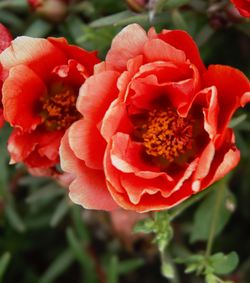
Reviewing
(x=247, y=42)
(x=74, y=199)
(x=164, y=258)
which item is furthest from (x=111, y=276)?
(x=247, y=42)

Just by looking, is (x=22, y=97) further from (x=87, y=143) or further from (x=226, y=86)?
(x=226, y=86)

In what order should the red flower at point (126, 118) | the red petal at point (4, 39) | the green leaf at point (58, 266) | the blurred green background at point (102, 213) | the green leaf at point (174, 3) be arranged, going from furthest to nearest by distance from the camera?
1. the green leaf at point (58, 266)
2. the blurred green background at point (102, 213)
3. the green leaf at point (174, 3)
4. the red petal at point (4, 39)
5. the red flower at point (126, 118)

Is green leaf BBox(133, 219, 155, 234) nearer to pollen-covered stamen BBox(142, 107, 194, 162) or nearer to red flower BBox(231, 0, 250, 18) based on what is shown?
pollen-covered stamen BBox(142, 107, 194, 162)

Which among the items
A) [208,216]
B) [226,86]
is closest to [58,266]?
[208,216]

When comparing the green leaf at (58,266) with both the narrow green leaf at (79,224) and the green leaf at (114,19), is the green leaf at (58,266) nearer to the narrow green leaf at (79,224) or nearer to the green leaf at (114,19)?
the narrow green leaf at (79,224)

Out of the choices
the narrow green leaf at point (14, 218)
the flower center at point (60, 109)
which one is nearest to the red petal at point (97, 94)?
the flower center at point (60, 109)
